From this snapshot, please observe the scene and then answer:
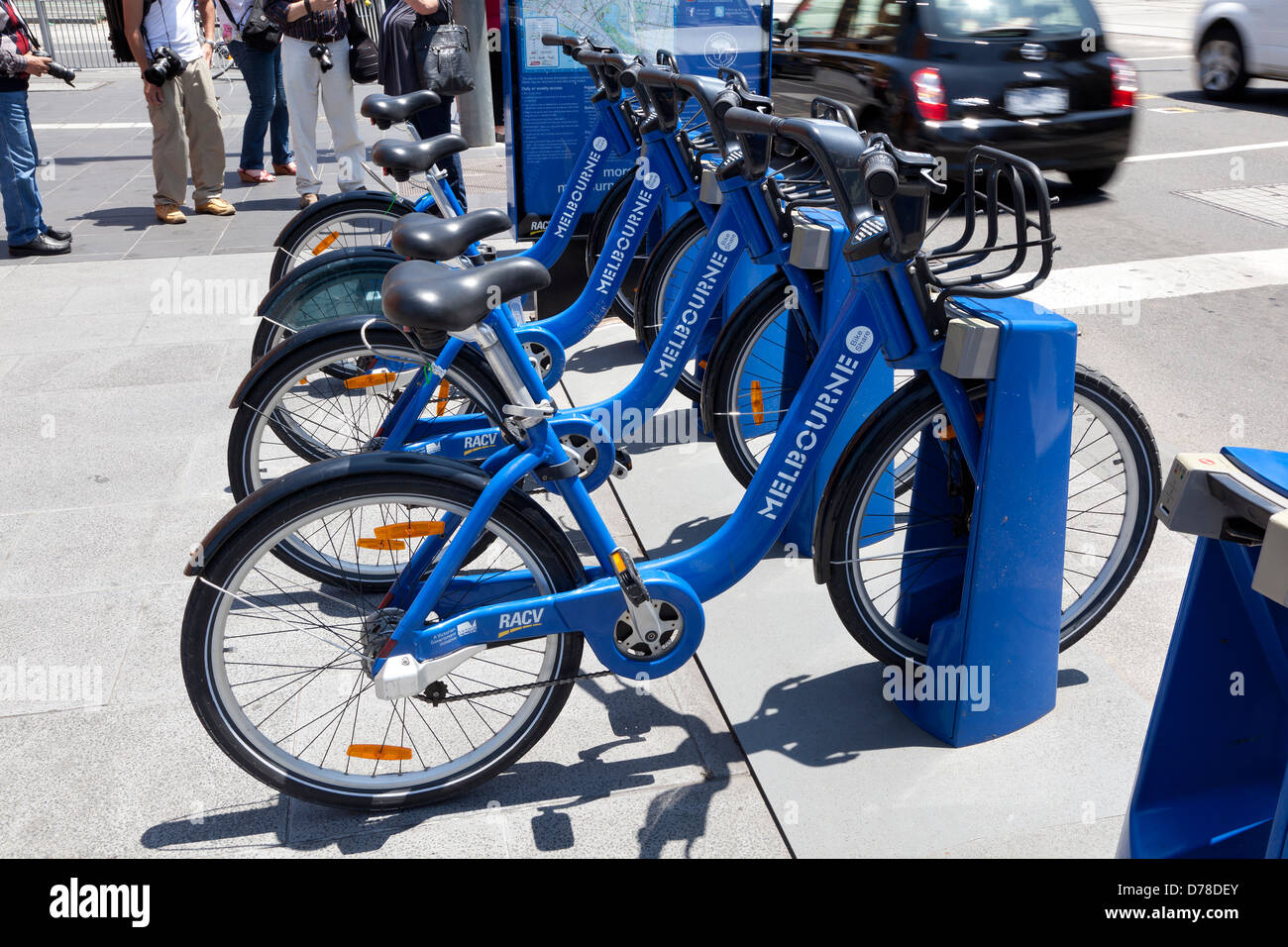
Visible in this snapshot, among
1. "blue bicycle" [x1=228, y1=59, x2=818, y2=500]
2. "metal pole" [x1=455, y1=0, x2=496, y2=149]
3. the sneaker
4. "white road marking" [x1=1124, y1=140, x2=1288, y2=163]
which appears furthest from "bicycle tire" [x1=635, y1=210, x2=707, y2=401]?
"white road marking" [x1=1124, y1=140, x2=1288, y2=163]

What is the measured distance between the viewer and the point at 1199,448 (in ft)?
15.0

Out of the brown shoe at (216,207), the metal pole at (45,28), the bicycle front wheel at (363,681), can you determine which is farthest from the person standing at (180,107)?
the metal pole at (45,28)

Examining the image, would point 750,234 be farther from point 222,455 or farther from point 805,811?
point 222,455

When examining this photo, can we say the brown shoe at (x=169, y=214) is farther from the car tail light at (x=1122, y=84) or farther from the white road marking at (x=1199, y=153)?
the white road marking at (x=1199, y=153)

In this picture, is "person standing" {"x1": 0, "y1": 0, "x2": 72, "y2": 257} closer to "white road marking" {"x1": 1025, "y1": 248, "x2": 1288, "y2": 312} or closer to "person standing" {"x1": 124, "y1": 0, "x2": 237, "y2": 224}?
"person standing" {"x1": 124, "y1": 0, "x2": 237, "y2": 224}

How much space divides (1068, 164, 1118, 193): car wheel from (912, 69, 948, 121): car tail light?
1.45 metres

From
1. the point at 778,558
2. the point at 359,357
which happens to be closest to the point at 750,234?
the point at 778,558

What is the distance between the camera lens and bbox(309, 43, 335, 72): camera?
7.94 metres

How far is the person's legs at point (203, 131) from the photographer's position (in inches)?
320

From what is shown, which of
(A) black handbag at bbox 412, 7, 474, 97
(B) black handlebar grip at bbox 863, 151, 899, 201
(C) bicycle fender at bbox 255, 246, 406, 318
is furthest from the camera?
(A) black handbag at bbox 412, 7, 474, 97

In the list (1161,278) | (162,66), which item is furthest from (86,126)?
(1161,278)

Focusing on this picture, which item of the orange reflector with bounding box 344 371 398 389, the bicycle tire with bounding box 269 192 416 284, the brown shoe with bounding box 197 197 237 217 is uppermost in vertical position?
the bicycle tire with bounding box 269 192 416 284

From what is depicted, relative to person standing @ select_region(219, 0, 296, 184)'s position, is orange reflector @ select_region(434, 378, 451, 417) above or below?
below

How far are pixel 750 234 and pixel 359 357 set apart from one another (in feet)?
4.55
